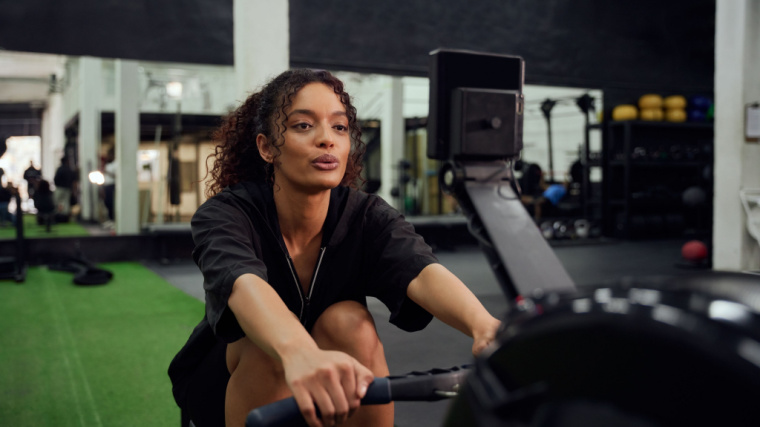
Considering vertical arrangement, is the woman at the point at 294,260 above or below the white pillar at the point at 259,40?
below

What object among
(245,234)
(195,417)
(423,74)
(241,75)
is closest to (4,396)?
(195,417)

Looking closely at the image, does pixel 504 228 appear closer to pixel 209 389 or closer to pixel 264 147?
pixel 264 147

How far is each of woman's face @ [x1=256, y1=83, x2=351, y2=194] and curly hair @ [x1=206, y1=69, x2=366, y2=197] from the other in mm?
20

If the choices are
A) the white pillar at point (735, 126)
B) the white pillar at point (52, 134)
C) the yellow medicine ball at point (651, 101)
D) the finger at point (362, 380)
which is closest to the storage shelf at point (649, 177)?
the yellow medicine ball at point (651, 101)

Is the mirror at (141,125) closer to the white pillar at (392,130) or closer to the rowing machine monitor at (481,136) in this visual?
the white pillar at (392,130)

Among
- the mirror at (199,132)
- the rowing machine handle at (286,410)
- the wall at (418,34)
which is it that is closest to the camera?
the rowing machine handle at (286,410)

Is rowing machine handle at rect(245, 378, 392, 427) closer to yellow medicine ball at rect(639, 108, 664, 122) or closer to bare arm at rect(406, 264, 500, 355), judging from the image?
bare arm at rect(406, 264, 500, 355)

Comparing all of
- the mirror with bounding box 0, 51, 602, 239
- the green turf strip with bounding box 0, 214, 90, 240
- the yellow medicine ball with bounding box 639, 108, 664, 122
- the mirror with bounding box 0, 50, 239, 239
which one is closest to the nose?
the mirror with bounding box 0, 50, 239, 239

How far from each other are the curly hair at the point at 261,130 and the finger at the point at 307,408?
688 mm

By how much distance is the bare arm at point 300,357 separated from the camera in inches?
28.7

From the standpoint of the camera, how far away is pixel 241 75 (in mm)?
4016

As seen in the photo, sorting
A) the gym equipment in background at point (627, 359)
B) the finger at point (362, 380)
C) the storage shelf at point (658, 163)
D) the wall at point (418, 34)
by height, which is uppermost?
the wall at point (418, 34)

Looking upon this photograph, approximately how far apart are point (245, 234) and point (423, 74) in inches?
232

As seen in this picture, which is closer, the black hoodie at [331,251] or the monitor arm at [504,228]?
the black hoodie at [331,251]
